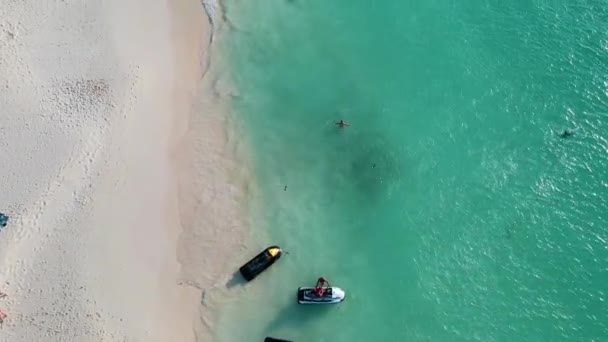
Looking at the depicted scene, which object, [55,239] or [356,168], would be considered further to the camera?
[356,168]

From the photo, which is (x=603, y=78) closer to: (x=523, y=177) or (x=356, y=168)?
(x=523, y=177)

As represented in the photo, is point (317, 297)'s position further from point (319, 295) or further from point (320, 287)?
point (320, 287)

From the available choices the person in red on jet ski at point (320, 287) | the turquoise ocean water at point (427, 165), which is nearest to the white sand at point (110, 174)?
the turquoise ocean water at point (427, 165)

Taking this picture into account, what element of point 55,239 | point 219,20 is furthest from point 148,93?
point 55,239

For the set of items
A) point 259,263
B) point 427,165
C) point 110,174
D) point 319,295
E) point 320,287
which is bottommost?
point 320,287

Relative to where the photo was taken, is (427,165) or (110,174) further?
(427,165)

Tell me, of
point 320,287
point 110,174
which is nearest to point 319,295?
point 320,287
